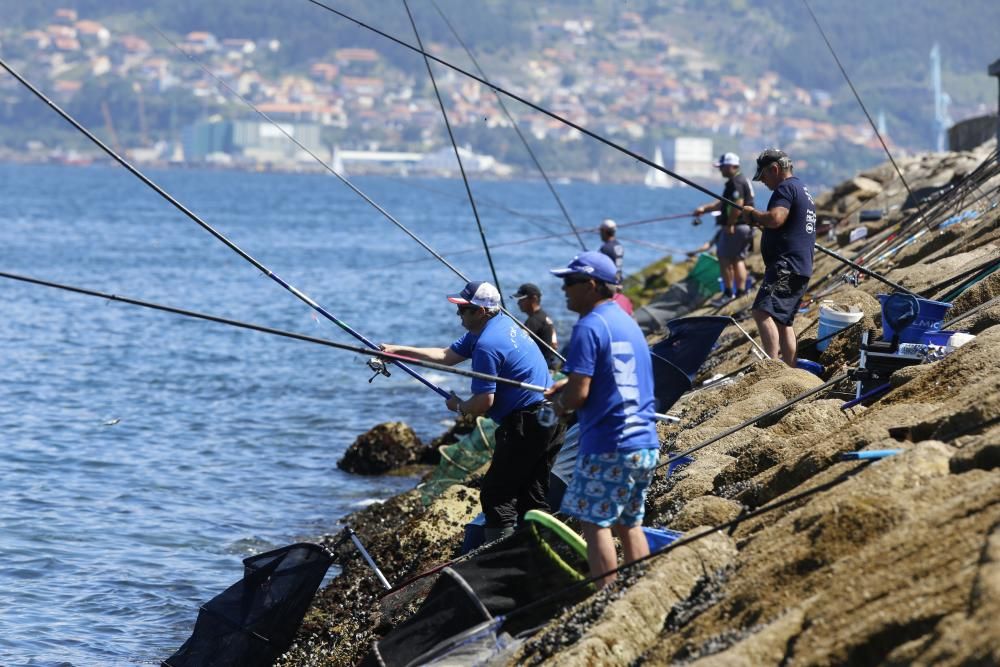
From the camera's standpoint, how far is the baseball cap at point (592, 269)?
5367 mm

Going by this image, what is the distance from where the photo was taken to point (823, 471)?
18.9ft

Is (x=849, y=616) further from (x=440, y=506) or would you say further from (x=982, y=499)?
(x=440, y=506)

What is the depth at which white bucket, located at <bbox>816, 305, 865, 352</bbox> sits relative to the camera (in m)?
9.00

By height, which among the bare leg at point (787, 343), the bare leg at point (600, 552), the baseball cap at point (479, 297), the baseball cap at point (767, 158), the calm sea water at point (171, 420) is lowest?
the calm sea water at point (171, 420)

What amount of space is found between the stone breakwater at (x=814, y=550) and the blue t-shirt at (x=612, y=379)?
0.47 m

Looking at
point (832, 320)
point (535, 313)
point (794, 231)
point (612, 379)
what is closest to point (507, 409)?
point (612, 379)

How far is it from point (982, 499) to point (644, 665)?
1.22 meters

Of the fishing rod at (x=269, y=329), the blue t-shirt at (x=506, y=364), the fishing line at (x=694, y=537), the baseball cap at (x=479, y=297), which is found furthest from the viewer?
the baseball cap at (x=479, y=297)

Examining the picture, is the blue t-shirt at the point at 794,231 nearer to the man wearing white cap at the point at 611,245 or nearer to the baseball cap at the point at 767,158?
the baseball cap at the point at 767,158

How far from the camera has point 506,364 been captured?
6855 mm

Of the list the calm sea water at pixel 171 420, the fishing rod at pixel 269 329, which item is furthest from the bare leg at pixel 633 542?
the calm sea water at pixel 171 420

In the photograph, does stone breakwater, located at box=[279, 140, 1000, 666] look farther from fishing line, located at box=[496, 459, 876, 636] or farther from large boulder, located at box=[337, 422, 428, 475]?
large boulder, located at box=[337, 422, 428, 475]

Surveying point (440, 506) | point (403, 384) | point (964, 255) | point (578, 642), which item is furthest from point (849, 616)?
point (403, 384)

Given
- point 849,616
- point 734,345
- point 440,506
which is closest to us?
point 849,616
